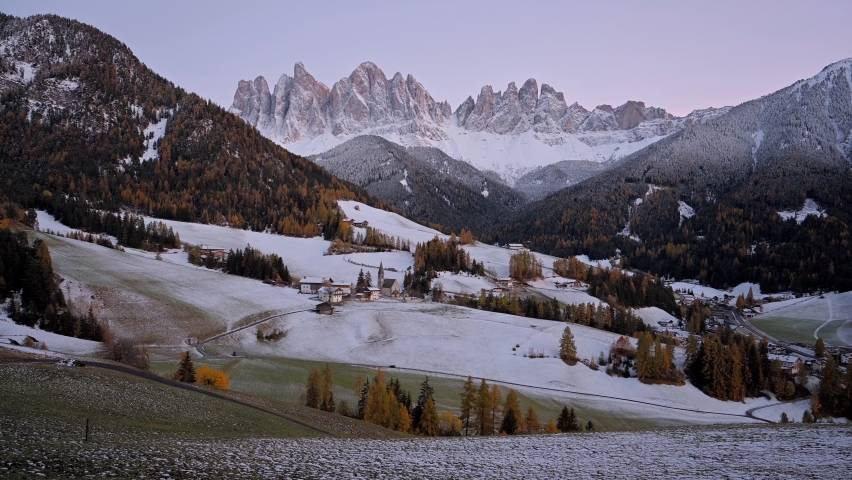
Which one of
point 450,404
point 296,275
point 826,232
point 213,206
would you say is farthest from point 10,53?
point 826,232

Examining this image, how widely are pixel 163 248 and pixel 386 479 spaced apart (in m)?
129

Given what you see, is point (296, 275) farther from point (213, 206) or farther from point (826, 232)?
point (826, 232)

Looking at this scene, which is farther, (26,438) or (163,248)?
(163,248)

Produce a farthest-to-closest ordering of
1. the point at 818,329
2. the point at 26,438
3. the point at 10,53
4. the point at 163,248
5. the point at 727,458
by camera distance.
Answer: the point at 10,53 → the point at 163,248 → the point at 818,329 → the point at 727,458 → the point at 26,438

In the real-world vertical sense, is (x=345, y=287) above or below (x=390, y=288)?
below

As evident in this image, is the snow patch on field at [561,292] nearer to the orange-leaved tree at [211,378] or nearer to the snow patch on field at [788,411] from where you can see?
the snow patch on field at [788,411]

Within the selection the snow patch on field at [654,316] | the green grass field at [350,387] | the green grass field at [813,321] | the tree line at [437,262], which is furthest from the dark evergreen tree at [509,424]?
the green grass field at [813,321]

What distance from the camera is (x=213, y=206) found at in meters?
177

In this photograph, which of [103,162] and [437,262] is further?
[103,162]

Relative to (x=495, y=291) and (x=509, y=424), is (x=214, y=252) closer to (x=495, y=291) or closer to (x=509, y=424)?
(x=495, y=291)

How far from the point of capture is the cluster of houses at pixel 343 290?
105m

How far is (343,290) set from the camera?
115m

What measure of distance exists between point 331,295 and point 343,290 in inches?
405

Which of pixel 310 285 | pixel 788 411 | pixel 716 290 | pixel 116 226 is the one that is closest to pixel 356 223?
pixel 116 226
